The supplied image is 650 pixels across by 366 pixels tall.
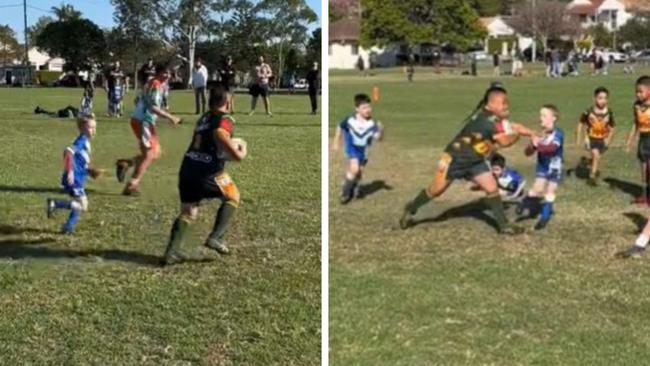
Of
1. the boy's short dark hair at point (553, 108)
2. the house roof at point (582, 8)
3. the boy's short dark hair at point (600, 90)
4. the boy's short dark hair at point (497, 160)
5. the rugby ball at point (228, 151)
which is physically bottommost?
the boy's short dark hair at point (497, 160)

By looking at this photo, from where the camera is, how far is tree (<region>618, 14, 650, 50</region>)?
14.0 feet

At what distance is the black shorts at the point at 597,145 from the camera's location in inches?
165

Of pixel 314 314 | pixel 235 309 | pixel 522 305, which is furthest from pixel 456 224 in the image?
pixel 235 309

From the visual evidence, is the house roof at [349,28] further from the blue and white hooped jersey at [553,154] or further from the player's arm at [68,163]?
the player's arm at [68,163]

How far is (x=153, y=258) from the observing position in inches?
173

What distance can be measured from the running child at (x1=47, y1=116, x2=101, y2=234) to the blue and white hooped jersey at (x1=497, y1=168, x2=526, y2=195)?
5.45 ft

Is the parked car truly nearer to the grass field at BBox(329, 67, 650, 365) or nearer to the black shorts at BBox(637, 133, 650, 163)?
the grass field at BBox(329, 67, 650, 365)

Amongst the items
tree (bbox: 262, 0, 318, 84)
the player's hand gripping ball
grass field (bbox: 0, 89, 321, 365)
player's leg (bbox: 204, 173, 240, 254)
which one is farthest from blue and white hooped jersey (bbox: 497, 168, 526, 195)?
the player's hand gripping ball

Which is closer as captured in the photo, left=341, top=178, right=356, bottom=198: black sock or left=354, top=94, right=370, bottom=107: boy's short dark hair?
left=354, top=94, right=370, bottom=107: boy's short dark hair

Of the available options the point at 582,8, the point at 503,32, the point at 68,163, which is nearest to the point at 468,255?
the point at 503,32

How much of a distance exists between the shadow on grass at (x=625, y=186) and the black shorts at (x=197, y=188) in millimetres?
1583

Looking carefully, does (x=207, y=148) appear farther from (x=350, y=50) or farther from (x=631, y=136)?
(x=631, y=136)

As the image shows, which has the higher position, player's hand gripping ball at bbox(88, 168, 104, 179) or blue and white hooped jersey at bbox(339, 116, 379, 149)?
blue and white hooped jersey at bbox(339, 116, 379, 149)

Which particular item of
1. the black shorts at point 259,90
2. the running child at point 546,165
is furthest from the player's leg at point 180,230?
the running child at point 546,165
